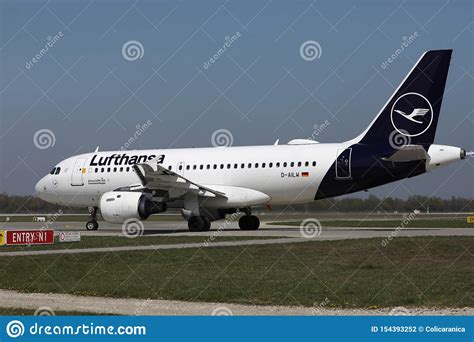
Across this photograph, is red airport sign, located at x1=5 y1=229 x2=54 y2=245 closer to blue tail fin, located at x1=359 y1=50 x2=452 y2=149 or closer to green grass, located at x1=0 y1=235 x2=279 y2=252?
green grass, located at x1=0 y1=235 x2=279 y2=252

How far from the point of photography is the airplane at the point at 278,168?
36.3 meters

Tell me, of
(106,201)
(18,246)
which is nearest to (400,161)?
(106,201)

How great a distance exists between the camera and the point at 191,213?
40.2 meters

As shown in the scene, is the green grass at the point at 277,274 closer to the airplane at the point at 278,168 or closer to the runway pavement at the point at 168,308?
the runway pavement at the point at 168,308

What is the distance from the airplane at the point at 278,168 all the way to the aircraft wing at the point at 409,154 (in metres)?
0.04

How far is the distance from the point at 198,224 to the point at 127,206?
3.87 m

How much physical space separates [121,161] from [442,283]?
91.7 ft

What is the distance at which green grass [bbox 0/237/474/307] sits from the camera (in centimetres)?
1789

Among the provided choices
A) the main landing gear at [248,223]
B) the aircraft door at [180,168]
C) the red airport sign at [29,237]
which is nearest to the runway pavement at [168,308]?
the red airport sign at [29,237]

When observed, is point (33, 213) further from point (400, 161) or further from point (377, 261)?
point (377, 261)

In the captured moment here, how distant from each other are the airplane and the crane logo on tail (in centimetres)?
5

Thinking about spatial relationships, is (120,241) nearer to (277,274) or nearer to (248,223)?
(248,223)

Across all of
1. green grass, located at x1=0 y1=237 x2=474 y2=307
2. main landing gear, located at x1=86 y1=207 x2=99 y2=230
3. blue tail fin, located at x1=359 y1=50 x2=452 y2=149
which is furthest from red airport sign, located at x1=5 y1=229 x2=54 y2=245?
blue tail fin, located at x1=359 y1=50 x2=452 y2=149

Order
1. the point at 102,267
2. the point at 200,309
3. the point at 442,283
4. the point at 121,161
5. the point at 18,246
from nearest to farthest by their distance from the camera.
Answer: the point at 200,309 < the point at 442,283 < the point at 102,267 < the point at 18,246 < the point at 121,161
